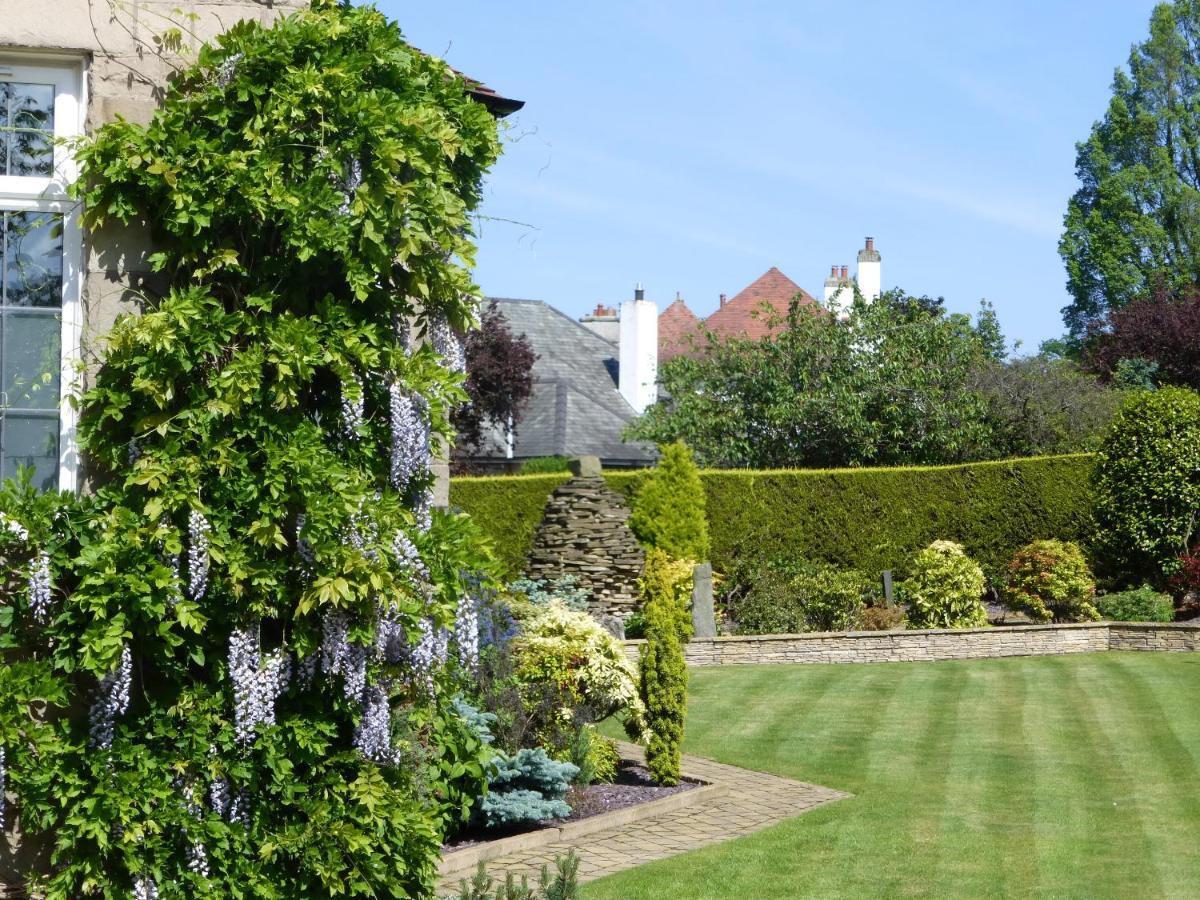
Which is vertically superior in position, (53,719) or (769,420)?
(769,420)

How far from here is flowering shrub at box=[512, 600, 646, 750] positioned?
966 cm

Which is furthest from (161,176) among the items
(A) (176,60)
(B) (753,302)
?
(B) (753,302)

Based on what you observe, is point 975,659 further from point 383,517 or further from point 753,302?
point 753,302

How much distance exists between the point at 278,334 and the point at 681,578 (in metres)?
13.9

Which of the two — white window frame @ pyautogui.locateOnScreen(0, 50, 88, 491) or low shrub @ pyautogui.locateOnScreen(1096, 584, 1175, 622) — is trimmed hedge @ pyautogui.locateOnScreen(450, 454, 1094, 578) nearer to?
low shrub @ pyautogui.locateOnScreen(1096, 584, 1175, 622)

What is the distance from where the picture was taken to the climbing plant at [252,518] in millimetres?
4980

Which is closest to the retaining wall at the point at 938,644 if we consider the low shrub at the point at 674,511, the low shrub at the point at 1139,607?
the low shrub at the point at 1139,607

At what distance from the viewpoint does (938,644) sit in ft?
58.1

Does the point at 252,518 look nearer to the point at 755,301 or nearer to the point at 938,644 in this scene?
the point at 938,644

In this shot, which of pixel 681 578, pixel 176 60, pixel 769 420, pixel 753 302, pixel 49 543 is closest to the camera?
pixel 49 543

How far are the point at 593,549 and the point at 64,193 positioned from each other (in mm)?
14365

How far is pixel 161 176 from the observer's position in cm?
512

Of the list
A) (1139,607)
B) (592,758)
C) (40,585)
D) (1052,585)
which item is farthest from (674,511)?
(40,585)

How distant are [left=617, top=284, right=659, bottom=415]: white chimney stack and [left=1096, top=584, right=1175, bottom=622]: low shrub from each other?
2375cm
